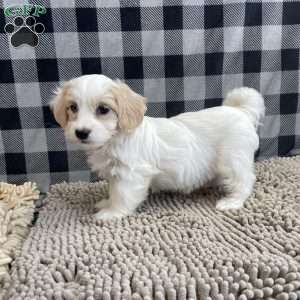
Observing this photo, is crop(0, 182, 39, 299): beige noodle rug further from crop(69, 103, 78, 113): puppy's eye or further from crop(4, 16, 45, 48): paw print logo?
crop(4, 16, 45, 48): paw print logo

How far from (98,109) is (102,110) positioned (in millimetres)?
11

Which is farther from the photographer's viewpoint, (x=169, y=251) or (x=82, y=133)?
(x=82, y=133)

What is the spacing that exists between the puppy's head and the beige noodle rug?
0.31 m

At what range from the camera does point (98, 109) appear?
1.26m

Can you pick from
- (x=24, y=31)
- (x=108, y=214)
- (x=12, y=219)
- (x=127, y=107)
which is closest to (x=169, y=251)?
(x=108, y=214)

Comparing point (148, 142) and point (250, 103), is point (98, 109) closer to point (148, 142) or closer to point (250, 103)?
point (148, 142)

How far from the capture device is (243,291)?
3.01ft

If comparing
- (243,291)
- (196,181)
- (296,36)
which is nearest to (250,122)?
(196,181)

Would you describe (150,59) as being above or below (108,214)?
above

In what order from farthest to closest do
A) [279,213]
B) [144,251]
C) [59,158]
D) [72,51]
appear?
1. [59,158]
2. [72,51]
3. [279,213]
4. [144,251]

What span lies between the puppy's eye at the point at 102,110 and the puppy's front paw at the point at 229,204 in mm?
448

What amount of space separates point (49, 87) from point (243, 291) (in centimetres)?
121

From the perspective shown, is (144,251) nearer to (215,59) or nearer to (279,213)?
(279,213)

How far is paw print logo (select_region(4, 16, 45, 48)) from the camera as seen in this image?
1.76m
